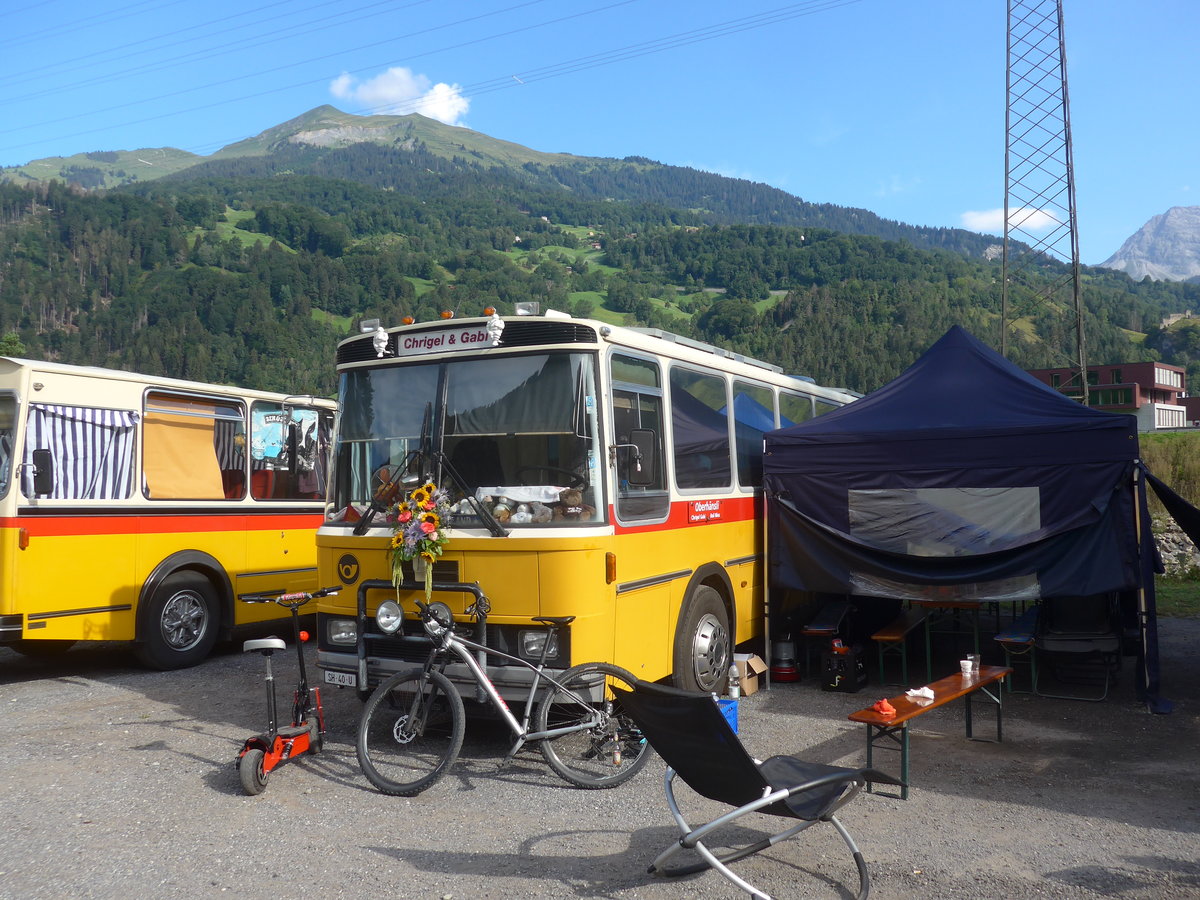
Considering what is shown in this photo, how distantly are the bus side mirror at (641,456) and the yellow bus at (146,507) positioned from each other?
5428 mm

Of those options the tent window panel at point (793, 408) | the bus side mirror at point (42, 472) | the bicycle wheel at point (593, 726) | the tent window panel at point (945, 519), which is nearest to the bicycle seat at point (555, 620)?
the bicycle wheel at point (593, 726)

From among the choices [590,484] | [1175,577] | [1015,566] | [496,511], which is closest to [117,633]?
[496,511]

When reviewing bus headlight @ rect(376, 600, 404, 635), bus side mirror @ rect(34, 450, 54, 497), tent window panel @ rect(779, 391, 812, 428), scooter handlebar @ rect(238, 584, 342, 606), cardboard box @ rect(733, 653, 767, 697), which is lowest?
cardboard box @ rect(733, 653, 767, 697)

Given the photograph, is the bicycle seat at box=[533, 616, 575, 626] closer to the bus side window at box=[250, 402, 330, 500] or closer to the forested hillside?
the bus side window at box=[250, 402, 330, 500]

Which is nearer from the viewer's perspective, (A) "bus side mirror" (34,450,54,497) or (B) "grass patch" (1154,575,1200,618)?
(A) "bus side mirror" (34,450,54,497)

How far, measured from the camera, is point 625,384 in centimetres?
679

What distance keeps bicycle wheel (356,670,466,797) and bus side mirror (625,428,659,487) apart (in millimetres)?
1844

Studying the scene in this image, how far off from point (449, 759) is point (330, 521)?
7.06 ft

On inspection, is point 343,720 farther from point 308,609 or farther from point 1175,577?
point 1175,577

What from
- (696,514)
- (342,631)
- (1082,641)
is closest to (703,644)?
(696,514)

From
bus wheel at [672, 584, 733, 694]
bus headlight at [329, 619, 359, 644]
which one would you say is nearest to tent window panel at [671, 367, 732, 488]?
bus wheel at [672, 584, 733, 694]

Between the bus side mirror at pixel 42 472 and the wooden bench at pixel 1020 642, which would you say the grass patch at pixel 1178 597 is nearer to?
the wooden bench at pixel 1020 642

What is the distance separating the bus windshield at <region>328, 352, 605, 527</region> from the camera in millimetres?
6320

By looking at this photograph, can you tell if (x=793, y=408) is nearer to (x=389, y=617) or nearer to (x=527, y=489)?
(x=527, y=489)
